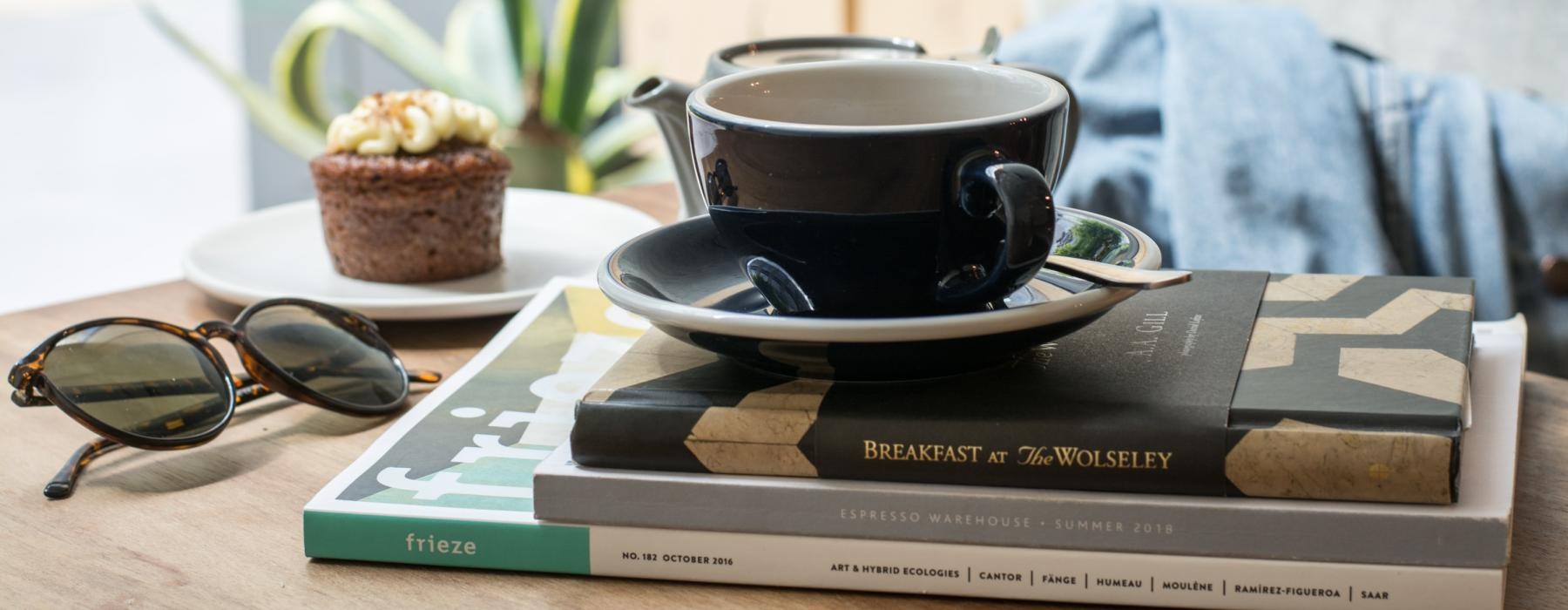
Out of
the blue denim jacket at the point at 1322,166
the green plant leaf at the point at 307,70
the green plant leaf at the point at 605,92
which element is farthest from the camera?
the green plant leaf at the point at 605,92

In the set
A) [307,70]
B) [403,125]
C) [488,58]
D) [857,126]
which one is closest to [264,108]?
[307,70]

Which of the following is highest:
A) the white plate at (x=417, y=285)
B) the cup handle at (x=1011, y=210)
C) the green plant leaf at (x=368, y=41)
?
the cup handle at (x=1011, y=210)

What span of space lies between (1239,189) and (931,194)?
0.94 meters

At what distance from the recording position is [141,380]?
0.60m

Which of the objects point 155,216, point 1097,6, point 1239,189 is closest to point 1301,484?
point 1239,189

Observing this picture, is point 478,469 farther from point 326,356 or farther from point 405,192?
point 405,192

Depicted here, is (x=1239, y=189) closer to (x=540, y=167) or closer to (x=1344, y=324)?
(x=1344, y=324)

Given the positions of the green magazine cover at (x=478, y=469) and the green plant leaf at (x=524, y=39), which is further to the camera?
the green plant leaf at (x=524, y=39)

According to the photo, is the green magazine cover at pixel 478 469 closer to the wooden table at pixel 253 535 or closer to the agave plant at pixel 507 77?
the wooden table at pixel 253 535

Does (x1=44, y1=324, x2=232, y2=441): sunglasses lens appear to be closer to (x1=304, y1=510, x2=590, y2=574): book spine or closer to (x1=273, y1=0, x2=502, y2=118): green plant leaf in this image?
(x1=304, y1=510, x2=590, y2=574): book spine

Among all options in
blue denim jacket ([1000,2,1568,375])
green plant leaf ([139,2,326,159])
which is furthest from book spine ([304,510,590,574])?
green plant leaf ([139,2,326,159])

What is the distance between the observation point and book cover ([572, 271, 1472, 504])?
41 centimetres

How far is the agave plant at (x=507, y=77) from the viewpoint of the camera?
7.68 ft

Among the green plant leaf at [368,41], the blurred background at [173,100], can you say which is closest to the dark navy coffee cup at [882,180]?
the blurred background at [173,100]
